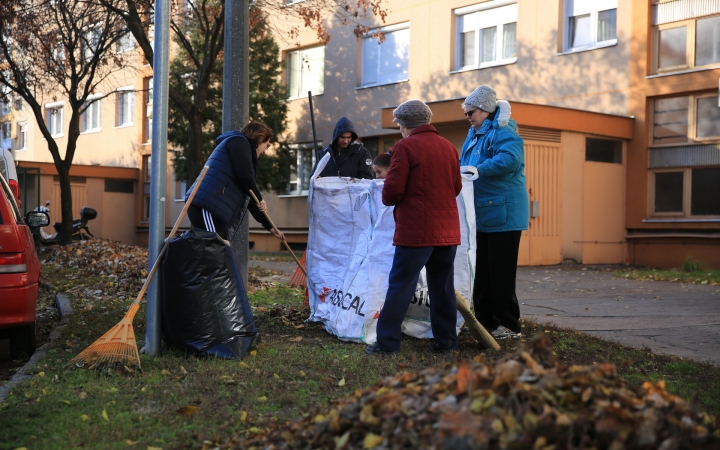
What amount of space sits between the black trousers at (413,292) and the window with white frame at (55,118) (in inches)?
1429

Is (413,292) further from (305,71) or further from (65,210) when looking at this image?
(305,71)

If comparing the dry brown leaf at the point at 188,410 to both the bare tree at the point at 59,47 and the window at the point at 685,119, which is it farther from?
the bare tree at the point at 59,47

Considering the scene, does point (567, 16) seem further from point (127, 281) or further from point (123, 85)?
point (123, 85)

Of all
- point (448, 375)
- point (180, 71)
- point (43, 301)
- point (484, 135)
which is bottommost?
point (43, 301)

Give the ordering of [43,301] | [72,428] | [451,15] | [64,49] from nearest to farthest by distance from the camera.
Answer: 1. [72,428]
2. [43,301]
3. [451,15]
4. [64,49]

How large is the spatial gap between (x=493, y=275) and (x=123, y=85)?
1214 inches

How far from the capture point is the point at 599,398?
2889 mm

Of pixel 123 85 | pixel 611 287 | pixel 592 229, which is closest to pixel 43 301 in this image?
pixel 611 287

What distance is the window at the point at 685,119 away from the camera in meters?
16.3

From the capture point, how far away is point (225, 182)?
6.73m

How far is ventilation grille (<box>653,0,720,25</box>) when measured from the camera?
52.7ft

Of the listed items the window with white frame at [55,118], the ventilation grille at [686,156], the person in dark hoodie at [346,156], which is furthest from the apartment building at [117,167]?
the person in dark hoodie at [346,156]

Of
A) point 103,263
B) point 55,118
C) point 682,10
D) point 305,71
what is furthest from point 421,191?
point 55,118

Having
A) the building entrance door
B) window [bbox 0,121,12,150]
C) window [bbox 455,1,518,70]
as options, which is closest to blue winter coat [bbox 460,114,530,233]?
the building entrance door
